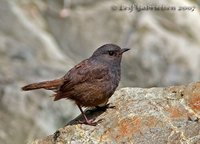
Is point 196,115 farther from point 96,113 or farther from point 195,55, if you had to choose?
point 195,55

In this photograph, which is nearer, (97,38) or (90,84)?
(90,84)

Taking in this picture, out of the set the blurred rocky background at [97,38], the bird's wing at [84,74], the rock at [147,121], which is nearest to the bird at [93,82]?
the bird's wing at [84,74]

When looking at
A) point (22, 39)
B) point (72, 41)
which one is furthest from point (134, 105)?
point (72, 41)

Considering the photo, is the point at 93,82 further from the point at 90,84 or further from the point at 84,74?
the point at 84,74

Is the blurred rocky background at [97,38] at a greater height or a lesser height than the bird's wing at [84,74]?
lesser

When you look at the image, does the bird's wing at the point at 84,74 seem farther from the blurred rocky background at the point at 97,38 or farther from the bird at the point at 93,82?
the blurred rocky background at the point at 97,38

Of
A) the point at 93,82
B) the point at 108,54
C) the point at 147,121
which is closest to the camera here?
the point at 147,121

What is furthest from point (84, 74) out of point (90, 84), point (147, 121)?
point (147, 121)
